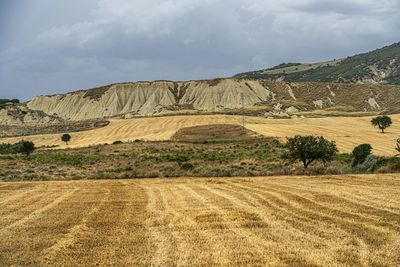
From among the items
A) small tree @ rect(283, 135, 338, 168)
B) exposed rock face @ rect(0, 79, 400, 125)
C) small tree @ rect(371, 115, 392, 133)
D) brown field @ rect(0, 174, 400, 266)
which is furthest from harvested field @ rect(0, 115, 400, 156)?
brown field @ rect(0, 174, 400, 266)

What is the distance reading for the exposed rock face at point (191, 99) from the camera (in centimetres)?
14075

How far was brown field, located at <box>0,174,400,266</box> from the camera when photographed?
6406 mm

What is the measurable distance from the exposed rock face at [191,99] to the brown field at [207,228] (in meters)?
124

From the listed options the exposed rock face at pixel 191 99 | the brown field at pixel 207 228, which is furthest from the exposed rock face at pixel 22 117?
the brown field at pixel 207 228

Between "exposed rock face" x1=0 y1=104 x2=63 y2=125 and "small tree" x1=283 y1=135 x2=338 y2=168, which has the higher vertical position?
"exposed rock face" x1=0 y1=104 x2=63 y2=125

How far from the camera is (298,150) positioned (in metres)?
26.1

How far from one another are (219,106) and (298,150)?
11989 centimetres

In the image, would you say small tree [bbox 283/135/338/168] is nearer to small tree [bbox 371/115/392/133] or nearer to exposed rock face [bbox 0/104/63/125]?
small tree [bbox 371/115/392/133]

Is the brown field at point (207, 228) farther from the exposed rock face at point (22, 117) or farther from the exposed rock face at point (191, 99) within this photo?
the exposed rock face at point (22, 117)

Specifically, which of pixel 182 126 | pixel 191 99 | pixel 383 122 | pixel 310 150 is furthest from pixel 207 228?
pixel 191 99

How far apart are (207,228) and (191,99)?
484 ft

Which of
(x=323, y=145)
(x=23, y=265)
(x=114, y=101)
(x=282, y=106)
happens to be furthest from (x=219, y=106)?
(x=23, y=265)

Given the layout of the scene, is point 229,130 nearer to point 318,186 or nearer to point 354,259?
point 318,186

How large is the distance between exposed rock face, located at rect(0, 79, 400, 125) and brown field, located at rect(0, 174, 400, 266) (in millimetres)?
124362
